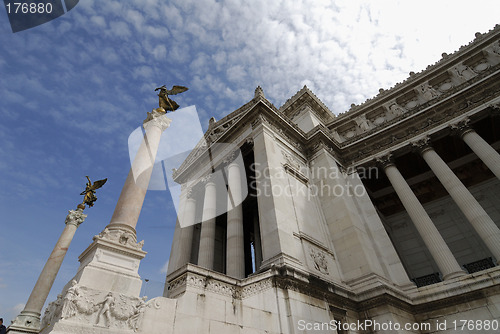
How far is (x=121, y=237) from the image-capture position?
8.47m

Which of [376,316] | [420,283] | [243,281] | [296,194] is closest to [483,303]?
[376,316]

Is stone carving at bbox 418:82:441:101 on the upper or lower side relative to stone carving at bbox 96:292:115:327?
upper

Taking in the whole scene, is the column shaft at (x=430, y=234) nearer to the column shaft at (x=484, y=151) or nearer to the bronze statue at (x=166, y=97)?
the column shaft at (x=484, y=151)

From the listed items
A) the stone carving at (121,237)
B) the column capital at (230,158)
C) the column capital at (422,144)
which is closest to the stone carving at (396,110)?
the column capital at (422,144)

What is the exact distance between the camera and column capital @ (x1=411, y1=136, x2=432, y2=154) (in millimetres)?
19344

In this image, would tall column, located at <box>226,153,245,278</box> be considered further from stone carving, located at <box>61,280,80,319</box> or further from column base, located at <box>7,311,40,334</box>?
stone carving, located at <box>61,280,80,319</box>

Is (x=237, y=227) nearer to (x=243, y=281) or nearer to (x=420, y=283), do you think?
(x=243, y=281)

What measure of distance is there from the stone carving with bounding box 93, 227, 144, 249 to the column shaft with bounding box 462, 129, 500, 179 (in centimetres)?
1876

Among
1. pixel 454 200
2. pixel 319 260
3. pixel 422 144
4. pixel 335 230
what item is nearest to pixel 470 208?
pixel 454 200

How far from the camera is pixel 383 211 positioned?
25.5 m

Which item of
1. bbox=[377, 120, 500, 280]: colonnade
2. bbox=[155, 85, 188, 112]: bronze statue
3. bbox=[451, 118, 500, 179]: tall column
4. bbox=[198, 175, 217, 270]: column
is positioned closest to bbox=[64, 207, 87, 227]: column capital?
bbox=[198, 175, 217, 270]: column

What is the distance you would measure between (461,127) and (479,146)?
1.80m

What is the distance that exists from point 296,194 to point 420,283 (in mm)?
12207

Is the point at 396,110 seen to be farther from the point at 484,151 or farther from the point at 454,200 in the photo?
the point at 454,200
